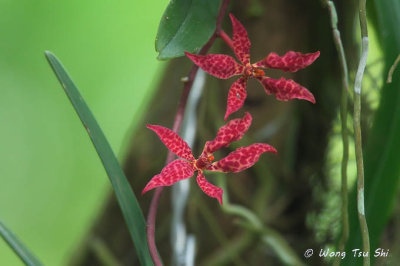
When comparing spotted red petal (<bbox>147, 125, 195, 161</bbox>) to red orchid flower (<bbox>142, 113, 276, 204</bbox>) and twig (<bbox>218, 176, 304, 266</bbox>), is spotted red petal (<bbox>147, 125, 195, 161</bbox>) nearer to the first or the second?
red orchid flower (<bbox>142, 113, 276, 204</bbox>)

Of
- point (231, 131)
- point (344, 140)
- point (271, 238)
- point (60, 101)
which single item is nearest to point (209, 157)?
point (231, 131)

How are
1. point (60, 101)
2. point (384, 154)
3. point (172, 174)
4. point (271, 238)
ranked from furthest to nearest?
1. point (60, 101)
2. point (271, 238)
3. point (384, 154)
4. point (172, 174)

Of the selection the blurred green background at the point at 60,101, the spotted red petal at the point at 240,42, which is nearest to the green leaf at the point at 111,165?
the spotted red petal at the point at 240,42

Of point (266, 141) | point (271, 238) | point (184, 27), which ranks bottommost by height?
point (271, 238)

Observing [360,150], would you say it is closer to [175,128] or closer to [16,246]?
[175,128]

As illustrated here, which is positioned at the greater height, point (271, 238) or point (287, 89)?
point (287, 89)

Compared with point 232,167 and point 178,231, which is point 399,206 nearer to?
point 178,231
